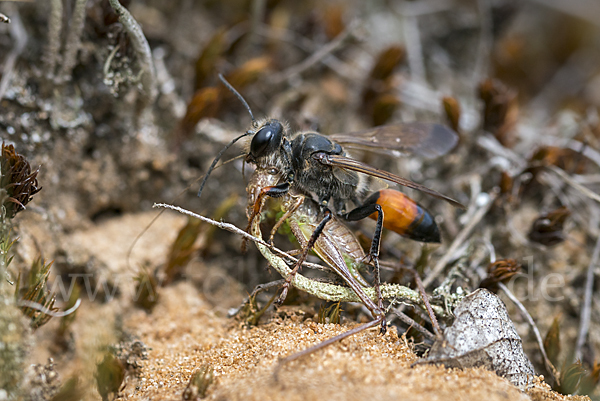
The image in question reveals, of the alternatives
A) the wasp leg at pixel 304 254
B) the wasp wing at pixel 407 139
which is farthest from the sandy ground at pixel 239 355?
the wasp wing at pixel 407 139

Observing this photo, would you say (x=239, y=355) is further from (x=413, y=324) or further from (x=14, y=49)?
(x=14, y=49)

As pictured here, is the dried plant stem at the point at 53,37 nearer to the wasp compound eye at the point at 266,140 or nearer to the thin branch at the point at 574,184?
the wasp compound eye at the point at 266,140

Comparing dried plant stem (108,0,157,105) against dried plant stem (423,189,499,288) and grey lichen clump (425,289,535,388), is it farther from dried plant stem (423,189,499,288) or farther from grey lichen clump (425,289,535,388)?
grey lichen clump (425,289,535,388)

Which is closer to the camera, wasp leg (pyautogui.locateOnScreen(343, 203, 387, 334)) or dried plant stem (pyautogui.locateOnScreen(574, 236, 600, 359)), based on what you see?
wasp leg (pyautogui.locateOnScreen(343, 203, 387, 334))

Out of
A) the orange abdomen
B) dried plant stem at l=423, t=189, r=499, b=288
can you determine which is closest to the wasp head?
the orange abdomen

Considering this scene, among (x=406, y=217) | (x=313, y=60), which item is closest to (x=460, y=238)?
(x=406, y=217)

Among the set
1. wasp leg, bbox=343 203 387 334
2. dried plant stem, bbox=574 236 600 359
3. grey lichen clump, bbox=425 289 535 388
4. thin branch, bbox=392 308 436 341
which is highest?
wasp leg, bbox=343 203 387 334

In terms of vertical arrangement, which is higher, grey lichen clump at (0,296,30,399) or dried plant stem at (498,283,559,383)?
grey lichen clump at (0,296,30,399)
